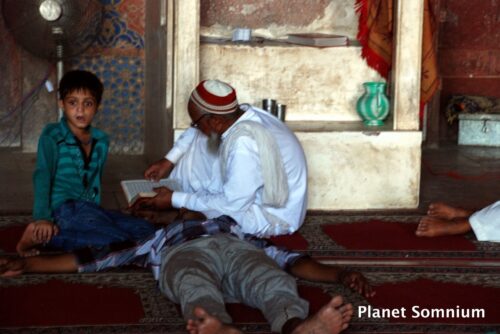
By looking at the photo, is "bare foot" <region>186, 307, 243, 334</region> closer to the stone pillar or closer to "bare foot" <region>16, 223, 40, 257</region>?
"bare foot" <region>16, 223, 40, 257</region>

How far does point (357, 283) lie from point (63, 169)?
152cm

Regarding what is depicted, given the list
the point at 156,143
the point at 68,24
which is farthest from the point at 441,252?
the point at 68,24

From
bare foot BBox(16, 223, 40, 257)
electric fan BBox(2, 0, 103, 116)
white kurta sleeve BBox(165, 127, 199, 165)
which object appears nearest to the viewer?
bare foot BBox(16, 223, 40, 257)

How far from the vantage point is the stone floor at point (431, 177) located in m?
5.84

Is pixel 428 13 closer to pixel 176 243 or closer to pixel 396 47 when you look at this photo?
pixel 396 47

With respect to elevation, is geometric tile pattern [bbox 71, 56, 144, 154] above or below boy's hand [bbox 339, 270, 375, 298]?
above

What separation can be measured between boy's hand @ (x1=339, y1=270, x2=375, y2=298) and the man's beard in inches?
45.0

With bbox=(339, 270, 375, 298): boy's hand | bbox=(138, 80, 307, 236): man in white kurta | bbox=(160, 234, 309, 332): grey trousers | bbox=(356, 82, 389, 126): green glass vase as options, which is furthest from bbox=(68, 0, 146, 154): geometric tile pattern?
bbox=(339, 270, 375, 298): boy's hand

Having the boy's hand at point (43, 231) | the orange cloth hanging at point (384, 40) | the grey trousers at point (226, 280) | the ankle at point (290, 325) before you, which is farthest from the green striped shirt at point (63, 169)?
the orange cloth hanging at point (384, 40)

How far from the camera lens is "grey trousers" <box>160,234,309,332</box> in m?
3.19

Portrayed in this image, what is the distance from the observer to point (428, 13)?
231 inches

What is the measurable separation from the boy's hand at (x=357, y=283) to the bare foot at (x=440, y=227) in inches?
43.9

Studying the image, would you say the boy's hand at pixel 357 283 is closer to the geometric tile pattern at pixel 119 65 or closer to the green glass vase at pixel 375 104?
the green glass vase at pixel 375 104

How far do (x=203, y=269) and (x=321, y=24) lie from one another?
332 centimetres
